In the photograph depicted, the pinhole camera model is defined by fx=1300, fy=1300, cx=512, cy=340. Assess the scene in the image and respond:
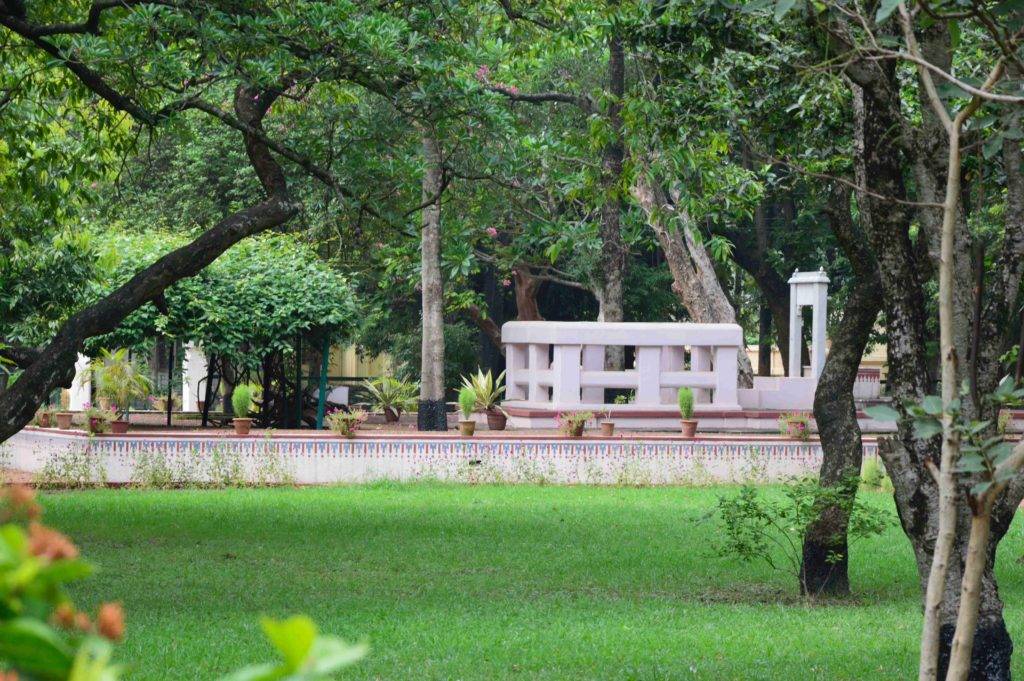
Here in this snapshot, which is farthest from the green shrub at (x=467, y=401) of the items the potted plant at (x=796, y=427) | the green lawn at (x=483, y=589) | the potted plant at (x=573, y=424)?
the potted plant at (x=796, y=427)

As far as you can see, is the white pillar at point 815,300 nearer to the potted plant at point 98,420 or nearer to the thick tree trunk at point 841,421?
the potted plant at point 98,420

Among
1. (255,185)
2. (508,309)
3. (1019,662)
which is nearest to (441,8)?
(1019,662)

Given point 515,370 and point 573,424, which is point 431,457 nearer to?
point 573,424

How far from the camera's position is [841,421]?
9.19m

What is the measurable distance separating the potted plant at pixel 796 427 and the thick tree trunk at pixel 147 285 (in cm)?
1009

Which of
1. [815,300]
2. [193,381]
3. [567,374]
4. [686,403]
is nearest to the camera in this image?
[686,403]

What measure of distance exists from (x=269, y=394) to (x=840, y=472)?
12895mm

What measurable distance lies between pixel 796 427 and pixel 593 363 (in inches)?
147

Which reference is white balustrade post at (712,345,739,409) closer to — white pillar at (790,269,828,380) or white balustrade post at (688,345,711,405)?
white balustrade post at (688,345,711,405)

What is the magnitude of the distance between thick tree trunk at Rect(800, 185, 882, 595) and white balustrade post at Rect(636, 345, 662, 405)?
428 inches

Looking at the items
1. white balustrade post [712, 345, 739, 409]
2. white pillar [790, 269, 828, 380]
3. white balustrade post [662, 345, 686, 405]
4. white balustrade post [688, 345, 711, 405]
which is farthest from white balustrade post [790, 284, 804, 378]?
white balustrade post [662, 345, 686, 405]

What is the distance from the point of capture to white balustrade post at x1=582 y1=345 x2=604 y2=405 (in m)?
20.7

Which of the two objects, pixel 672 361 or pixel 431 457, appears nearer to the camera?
pixel 431 457

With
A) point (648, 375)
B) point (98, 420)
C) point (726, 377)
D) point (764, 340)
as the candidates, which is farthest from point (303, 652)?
point (764, 340)
